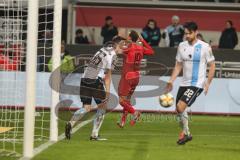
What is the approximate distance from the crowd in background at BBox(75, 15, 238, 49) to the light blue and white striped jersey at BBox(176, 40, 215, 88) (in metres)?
11.3

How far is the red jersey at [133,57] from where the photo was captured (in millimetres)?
20734

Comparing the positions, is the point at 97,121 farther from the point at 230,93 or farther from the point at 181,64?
the point at 230,93

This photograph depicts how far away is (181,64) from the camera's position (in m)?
15.9

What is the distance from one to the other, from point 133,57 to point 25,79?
26.0 ft

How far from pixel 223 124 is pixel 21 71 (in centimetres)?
561

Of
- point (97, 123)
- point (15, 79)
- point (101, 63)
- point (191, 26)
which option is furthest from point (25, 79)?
point (15, 79)

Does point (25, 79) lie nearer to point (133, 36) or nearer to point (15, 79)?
point (15, 79)

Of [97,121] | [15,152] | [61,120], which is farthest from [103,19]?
[15,152]

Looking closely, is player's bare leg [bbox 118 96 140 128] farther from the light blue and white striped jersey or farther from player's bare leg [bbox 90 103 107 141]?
the light blue and white striped jersey

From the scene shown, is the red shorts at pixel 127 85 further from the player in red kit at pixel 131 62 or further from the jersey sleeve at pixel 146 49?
the jersey sleeve at pixel 146 49

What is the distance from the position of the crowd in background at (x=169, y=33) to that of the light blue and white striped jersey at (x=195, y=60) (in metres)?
11.3

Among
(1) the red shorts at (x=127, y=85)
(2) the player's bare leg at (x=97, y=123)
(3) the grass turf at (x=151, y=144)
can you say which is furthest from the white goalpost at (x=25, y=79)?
(1) the red shorts at (x=127, y=85)

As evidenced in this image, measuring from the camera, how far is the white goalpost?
12977 millimetres

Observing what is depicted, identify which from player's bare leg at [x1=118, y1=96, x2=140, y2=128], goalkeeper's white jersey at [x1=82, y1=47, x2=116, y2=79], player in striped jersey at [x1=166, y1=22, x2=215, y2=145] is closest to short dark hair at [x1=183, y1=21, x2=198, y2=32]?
player in striped jersey at [x1=166, y1=22, x2=215, y2=145]
